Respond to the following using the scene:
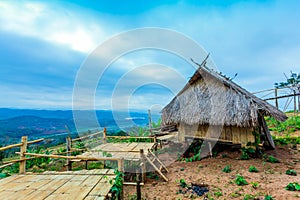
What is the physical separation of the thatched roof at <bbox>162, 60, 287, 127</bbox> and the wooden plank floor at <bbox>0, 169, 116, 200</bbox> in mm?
5023

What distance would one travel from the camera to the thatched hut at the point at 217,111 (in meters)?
6.31

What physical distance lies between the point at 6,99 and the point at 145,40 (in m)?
14.3

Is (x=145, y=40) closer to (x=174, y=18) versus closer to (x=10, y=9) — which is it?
(x=174, y=18)

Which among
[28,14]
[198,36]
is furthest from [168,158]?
[28,14]

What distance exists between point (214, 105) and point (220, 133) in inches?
51.7

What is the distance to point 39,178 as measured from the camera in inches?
124

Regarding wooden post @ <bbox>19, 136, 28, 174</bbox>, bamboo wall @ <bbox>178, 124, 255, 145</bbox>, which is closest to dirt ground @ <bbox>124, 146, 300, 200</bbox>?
bamboo wall @ <bbox>178, 124, 255, 145</bbox>

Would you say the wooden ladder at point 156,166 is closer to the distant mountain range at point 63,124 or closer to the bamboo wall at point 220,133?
the bamboo wall at point 220,133

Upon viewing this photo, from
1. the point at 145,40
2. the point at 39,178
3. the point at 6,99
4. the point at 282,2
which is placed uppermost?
the point at 282,2

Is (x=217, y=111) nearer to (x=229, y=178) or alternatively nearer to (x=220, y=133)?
(x=220, y=133)

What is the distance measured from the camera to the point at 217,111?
22.7 ft

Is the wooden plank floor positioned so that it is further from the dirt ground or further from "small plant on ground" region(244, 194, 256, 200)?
"small plant on ground" region(244, 194, 256, 200)

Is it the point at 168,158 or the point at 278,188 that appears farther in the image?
the point at 168,158

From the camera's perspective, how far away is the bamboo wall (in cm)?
670
